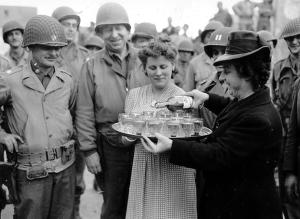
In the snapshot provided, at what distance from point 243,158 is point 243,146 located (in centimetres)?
9

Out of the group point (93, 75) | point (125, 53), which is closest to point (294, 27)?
point (125, 53)

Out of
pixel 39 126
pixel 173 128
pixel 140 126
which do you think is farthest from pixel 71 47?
pixel 173 128

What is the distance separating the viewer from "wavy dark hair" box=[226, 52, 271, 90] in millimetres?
2592

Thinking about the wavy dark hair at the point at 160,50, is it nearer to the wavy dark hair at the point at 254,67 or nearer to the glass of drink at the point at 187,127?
the glass of drink at the point at 187,127

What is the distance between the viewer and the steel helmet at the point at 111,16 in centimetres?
412

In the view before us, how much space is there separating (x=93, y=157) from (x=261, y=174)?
6.05ft

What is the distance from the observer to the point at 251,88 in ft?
8.77

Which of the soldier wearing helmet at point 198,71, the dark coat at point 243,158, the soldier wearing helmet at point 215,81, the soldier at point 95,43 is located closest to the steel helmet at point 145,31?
the soldier wearing helmet at point 198,71

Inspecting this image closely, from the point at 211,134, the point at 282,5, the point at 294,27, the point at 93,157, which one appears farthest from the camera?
the point at 282,5

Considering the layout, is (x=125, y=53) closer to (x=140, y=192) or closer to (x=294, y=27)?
(x=140, y=192)

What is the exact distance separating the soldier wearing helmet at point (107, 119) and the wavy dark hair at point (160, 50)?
0.49 meters

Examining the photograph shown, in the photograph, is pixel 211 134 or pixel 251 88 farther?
pixel 211 134

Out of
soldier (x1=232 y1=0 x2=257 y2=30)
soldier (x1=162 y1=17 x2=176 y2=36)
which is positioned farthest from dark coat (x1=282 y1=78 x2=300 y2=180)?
soldier (x1=162 y1=17 x2=176 y2=36)

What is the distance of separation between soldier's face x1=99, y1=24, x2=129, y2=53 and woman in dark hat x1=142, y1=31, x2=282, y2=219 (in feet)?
5.30
